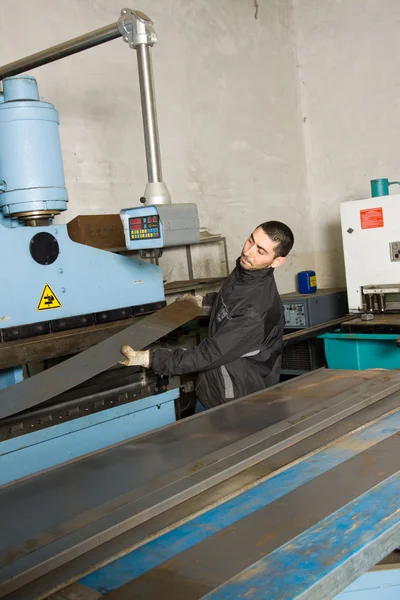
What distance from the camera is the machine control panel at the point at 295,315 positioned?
322 cm

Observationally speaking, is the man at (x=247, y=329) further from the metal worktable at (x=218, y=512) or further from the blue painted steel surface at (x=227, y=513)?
the blue painted steel surface at (x=227, y=513)

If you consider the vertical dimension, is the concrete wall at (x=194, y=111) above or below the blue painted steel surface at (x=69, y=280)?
above

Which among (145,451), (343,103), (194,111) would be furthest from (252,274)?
(343,103)

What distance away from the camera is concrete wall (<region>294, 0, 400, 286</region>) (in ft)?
11.7

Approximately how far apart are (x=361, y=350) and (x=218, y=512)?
6.71ft

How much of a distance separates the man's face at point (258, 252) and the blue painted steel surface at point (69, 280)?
0.31 metres

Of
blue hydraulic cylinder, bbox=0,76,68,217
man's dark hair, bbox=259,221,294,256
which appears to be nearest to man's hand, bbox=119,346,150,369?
blue hydraulic cylinder, bbox=0,76,68,217

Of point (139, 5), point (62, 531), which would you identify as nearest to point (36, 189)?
point (62, 531)

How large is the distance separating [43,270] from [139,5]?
187cm

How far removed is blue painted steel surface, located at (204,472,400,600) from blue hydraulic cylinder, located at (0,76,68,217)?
1.15m

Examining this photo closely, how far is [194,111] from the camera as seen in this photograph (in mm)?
3262

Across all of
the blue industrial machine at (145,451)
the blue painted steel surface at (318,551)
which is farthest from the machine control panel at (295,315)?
the blue painted steel surface at (318,551)

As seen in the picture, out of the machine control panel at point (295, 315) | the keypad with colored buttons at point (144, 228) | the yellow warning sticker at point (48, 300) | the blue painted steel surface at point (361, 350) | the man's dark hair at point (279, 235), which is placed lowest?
the blue painted steel surface at point (361, 350)

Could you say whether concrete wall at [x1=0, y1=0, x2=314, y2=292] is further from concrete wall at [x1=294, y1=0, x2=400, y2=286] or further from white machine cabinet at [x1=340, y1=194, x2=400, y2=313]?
white machine cabinet at [x1=340, y1=194, x2=400, y2=313]
